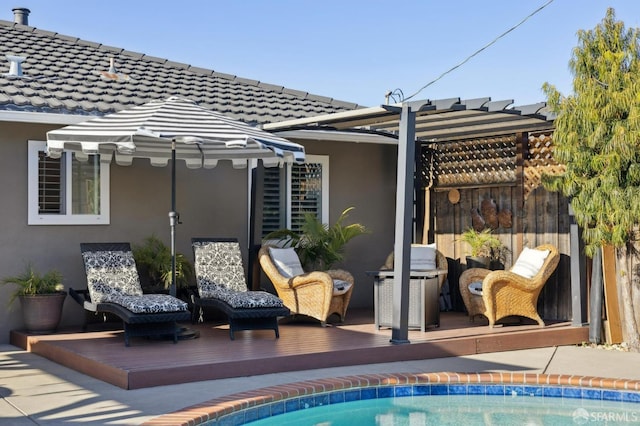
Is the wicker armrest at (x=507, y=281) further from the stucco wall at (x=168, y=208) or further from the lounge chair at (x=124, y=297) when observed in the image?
the lounge chair at (x=124, y=297)

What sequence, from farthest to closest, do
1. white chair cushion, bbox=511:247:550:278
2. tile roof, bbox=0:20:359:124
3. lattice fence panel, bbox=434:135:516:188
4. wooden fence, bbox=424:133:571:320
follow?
lattice fence panel, bbox=434:135:516:188, wooden fence, bbox=424:133:571:320, white chair cushion, bbox=511:247:550:278, tile roof, bbox=0:20:359:124

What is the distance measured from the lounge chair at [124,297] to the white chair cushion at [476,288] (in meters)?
4.02

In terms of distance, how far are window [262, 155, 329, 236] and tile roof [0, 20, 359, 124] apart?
0.84 metres

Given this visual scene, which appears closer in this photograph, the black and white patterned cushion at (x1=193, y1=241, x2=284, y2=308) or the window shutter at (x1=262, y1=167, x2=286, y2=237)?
the black and white patterned cushion at (x1=193, y1=241, x2=284, y2=308)

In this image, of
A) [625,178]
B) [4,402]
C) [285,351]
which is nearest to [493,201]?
[625,178]

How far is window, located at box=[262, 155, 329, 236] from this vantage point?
1261 cm

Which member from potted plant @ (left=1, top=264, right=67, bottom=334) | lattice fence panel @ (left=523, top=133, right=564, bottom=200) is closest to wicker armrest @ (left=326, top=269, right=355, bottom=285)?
lattice fence panel @ (left=523, top=133, right=564, bottom=200)

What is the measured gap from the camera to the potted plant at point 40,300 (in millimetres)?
9852

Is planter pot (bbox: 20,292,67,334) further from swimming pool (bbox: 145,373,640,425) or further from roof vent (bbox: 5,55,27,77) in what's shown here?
swimming pool (bbox: 145,373,640,425)

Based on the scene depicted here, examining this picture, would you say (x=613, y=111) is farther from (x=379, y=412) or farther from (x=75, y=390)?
(x=75, y=390)

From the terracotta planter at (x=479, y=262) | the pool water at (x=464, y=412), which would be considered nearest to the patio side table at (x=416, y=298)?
the terracotta planter at (x=479, y=262)

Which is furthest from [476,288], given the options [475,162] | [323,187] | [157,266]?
[157,266]

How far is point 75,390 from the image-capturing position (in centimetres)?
724

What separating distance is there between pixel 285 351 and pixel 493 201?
16.3 ft
